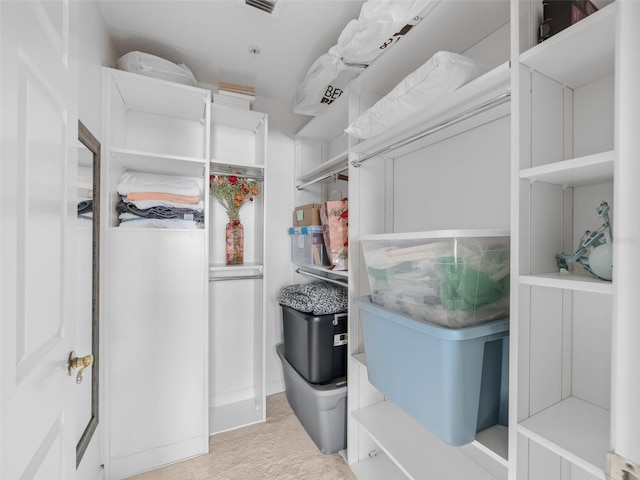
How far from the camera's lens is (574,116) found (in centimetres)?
96

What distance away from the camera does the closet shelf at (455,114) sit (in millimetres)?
970

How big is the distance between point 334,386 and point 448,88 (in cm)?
164

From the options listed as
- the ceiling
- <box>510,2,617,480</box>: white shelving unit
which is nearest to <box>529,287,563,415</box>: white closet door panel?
<box>510,2,617,480</box>: white shelving unit

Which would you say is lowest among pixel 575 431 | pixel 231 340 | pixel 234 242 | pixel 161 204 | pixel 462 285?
pixel 231 340

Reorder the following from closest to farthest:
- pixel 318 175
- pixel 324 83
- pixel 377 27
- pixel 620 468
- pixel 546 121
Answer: pixel 620 468 → pixel 546 121 → pixel 377 27 → pixel 324 83 → pixel 318 175

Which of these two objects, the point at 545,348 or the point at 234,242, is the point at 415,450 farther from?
the point at 234,242

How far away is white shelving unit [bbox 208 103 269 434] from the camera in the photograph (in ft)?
6.89

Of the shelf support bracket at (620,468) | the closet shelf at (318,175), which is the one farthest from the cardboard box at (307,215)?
the shelf support bracket at (620,468)

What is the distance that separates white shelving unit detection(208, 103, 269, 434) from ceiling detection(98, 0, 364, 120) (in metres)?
0.34

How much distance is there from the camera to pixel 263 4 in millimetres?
1452

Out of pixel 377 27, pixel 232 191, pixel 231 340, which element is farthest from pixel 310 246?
pixel 377 27

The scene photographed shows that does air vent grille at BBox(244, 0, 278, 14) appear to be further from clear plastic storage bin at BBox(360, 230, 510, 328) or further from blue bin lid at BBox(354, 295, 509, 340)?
blue bin lid at BBox(354, 295, 509, 340)

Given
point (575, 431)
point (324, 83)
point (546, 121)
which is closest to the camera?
point (575, 431)

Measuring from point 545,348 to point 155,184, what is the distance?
2010 mm
